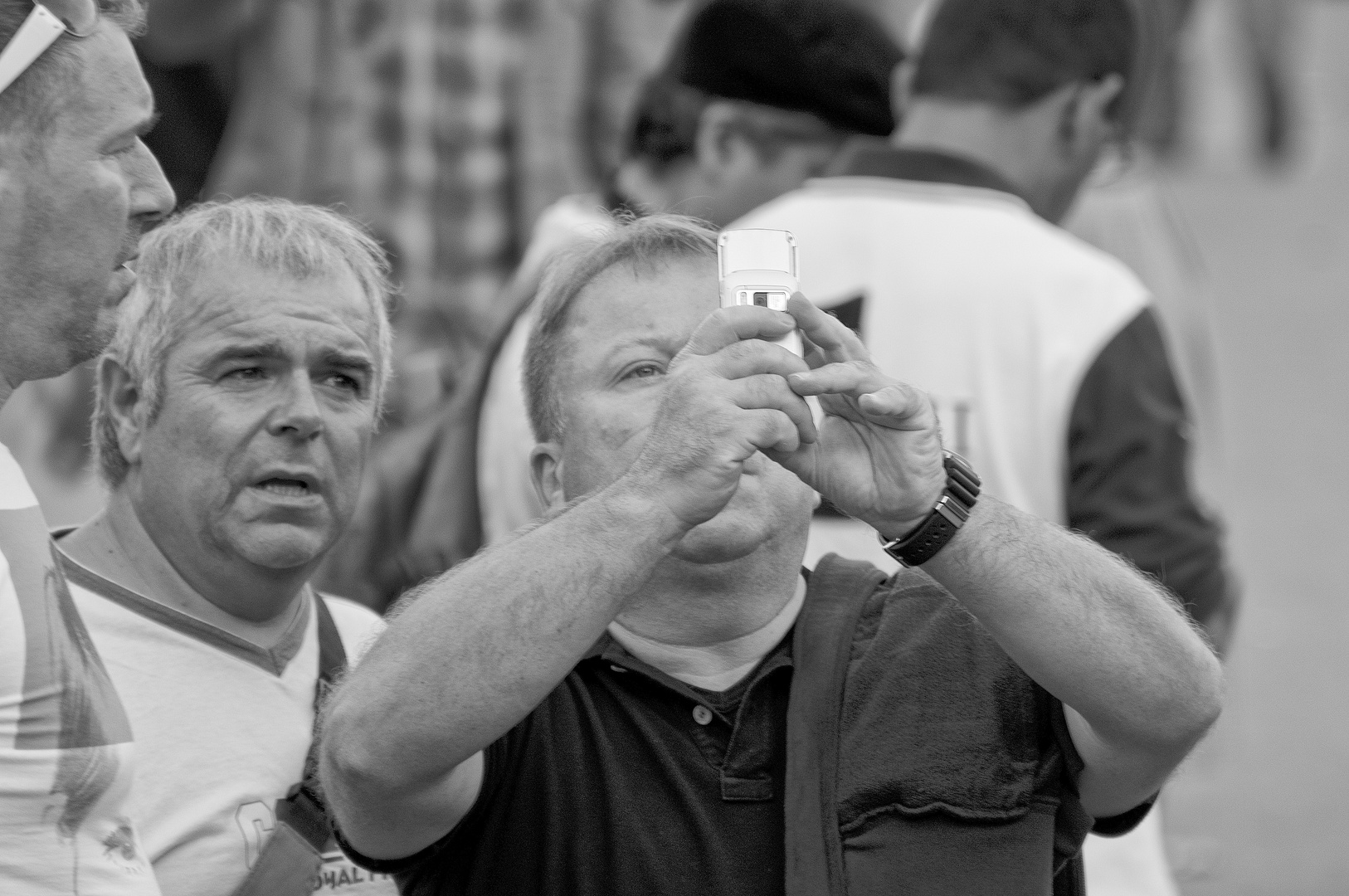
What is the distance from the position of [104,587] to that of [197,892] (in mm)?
407

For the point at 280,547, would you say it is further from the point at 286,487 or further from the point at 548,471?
the point at 548,471

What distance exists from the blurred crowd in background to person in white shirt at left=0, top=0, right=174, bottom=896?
4627mm

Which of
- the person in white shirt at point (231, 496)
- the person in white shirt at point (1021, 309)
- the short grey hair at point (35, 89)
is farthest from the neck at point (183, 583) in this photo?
the person in white shirt at point (1021, 309)

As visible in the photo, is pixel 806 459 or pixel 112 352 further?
pixel 112 352

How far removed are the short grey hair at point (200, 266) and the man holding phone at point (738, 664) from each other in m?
0.30

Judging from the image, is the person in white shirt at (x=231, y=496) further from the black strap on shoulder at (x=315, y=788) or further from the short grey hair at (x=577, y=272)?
the short grey hair at (x=577, y=272)

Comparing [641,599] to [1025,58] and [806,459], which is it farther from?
[1025,58]

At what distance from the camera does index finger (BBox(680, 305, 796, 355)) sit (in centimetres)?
189

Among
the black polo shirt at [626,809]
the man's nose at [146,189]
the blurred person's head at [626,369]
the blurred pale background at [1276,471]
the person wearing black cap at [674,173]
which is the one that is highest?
the man's nose at [146,189]

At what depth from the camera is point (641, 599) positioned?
2.22m

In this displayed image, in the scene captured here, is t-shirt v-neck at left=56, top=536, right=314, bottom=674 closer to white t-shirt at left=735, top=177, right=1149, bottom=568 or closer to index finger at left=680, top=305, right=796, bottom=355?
index finger at left=680, top=305, right=796, bottom=355

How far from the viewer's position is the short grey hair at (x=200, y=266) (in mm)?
2385

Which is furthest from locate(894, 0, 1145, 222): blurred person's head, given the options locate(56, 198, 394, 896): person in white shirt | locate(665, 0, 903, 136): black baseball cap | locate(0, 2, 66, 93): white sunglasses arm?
locate(0, 2, 66, 93): white sunglasses arm

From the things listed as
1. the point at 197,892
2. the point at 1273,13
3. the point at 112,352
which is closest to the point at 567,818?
the point at 197,892
